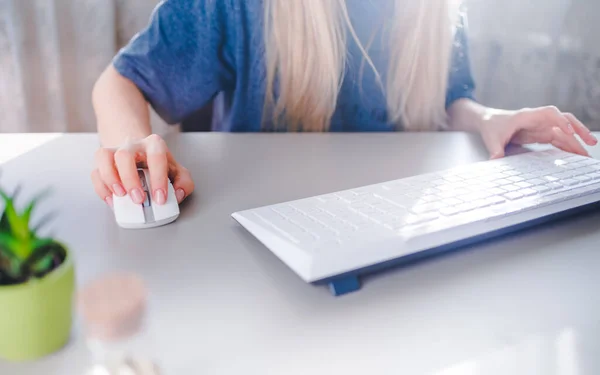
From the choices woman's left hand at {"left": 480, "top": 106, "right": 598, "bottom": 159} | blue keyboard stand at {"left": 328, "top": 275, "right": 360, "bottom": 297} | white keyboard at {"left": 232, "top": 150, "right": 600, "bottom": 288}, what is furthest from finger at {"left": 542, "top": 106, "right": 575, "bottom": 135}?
blue keyboard stand at {"left": 328, "top": 275, "right": 360, "bottom": 297}

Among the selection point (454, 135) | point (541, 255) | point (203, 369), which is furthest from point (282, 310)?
point (454, 135)

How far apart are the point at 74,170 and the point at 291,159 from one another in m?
0.26

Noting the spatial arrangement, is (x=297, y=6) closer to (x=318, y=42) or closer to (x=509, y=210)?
(x=318, y=42)

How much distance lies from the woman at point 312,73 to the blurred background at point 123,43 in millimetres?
454

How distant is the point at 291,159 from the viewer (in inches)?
25.8

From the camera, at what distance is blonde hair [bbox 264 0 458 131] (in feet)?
2.68

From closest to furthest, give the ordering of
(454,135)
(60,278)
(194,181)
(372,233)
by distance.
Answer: (60,278) < (372,233) < (194,181) < (454,135)

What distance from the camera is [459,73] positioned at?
0.95 metres

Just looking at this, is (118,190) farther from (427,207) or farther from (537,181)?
(537,181)

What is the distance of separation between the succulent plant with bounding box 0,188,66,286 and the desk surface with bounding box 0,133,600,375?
0.22ft

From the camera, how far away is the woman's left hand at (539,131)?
67 centimetres

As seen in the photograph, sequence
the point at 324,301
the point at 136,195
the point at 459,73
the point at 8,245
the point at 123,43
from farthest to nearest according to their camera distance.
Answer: the point at 123,43 < the point at 459,73 < the point at 136,195 < the point at 324,301 < the point at 8,245

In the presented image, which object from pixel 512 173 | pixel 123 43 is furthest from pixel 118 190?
pixel 123 43

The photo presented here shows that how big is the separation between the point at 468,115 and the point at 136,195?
603 millimetres
